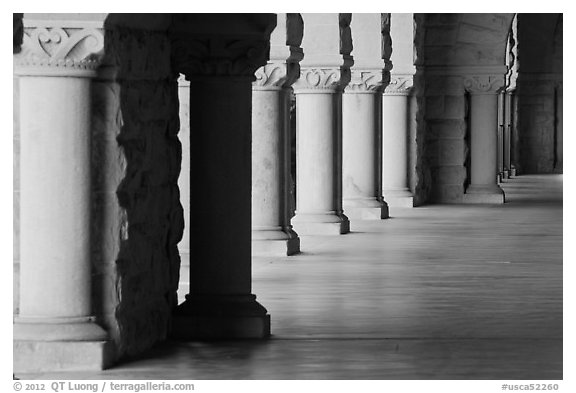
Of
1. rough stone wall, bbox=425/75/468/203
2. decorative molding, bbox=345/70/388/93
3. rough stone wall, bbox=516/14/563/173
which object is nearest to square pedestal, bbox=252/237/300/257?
decorative molding, bbox=345/70/388/93

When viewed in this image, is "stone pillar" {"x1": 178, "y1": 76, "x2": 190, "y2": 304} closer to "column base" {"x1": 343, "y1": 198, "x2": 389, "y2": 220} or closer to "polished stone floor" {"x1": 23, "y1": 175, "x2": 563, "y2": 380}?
"polished stone floor" {"x1": 23, "y1": 175, "x2": 563, "y2": 380}

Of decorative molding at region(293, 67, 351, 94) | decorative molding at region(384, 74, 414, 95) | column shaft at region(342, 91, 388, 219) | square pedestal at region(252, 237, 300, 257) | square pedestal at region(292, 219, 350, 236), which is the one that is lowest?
square pedestal at region(252, 237, 300, 257)

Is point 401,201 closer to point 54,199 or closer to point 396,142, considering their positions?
point 396,142

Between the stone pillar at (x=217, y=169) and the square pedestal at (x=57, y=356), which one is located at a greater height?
the stone pillar at (x=217, y=169)

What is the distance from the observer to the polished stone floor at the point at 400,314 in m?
7.36

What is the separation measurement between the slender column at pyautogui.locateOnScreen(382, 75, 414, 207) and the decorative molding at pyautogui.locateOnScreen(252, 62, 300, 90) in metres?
7.54

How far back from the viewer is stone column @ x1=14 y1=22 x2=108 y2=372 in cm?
716

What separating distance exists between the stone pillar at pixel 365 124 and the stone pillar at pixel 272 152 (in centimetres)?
491

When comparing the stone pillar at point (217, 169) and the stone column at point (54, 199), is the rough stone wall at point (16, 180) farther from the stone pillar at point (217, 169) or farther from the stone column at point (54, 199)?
the stone pillar at point (217, 169)

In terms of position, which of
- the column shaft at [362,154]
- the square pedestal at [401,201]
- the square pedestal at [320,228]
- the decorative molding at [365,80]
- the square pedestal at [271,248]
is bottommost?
the square pedestal at [271,248]

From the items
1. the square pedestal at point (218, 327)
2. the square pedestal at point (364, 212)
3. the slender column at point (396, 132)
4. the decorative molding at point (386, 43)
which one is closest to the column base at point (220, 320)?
the square pedestal at point (218, 327)
